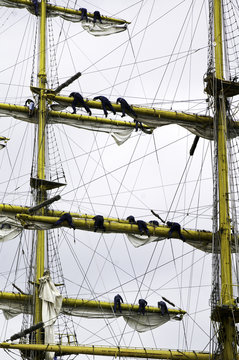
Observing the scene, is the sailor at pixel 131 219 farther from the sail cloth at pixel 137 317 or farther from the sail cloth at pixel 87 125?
the sail cloth at pixel 87 125

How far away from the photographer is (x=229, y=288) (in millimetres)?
31750

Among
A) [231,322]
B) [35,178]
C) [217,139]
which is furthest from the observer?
[35,178]

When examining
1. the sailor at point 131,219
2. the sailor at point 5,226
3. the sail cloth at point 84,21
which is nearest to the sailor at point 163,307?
the sailor at point 131,219

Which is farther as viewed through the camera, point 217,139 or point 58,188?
point 58,188

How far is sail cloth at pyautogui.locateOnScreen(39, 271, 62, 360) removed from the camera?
3619 cm

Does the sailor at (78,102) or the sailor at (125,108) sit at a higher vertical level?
the sailor at (78,102)

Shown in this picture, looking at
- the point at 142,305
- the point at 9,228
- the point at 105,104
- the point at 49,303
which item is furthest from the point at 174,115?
the point at 49,303

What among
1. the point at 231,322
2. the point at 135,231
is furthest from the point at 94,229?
the point at 231,322

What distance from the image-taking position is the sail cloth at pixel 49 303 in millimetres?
36188

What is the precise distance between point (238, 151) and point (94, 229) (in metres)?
4.83

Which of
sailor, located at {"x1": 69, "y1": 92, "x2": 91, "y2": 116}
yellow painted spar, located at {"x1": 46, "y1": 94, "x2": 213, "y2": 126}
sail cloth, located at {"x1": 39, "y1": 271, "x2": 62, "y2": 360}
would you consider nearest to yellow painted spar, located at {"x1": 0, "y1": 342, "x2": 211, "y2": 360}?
sail cloth, located at {"x1": 39, "y1": 271, "x2": 62, "y2": 360}

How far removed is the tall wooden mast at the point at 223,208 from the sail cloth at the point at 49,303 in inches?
257

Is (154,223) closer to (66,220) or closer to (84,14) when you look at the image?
(66,220)

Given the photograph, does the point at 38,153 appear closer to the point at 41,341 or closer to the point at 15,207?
the point at 15,207
